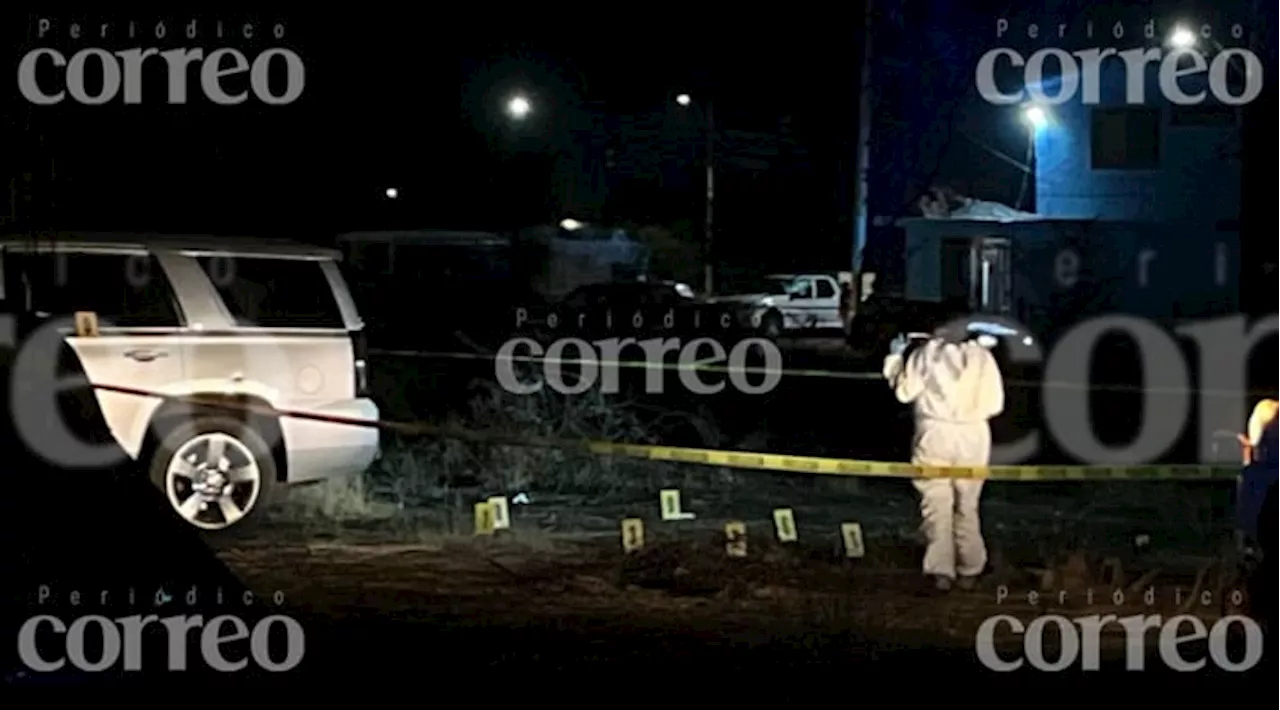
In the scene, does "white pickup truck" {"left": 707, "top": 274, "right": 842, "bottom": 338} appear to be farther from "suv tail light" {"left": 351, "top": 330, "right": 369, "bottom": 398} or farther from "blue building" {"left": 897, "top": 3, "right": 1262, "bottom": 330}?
"suv tail light" {"left": 351, "top": 330, "right": 369, "bottom": 398}

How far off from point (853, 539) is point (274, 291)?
3.52 metres

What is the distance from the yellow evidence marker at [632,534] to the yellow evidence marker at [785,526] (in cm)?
79

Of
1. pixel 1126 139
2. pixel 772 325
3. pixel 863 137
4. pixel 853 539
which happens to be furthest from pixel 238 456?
pixel 772 325

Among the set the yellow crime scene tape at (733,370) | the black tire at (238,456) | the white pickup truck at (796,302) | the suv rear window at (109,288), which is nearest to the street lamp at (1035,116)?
the white pickup truck at (796,302)

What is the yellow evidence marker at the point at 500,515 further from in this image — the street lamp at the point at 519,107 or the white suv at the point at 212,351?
the street lamp at the point at 519,107

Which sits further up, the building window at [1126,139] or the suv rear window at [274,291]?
the building window at [1126,139]

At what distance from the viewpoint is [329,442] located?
32.6 ft

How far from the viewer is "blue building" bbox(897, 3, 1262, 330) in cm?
2820

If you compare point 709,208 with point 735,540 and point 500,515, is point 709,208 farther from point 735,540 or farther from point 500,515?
point 735,540

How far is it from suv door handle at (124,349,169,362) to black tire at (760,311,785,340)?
2197 centimetres

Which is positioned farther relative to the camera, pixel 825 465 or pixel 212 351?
pixel 212 351

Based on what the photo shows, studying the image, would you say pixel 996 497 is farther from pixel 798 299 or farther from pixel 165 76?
pixel 798 299

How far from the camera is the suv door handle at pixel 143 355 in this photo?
9.48m

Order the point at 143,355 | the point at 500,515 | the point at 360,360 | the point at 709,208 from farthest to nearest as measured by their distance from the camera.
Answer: the point at 709,208, the point at 500,515, the point at 360,360, the point at 143,355
